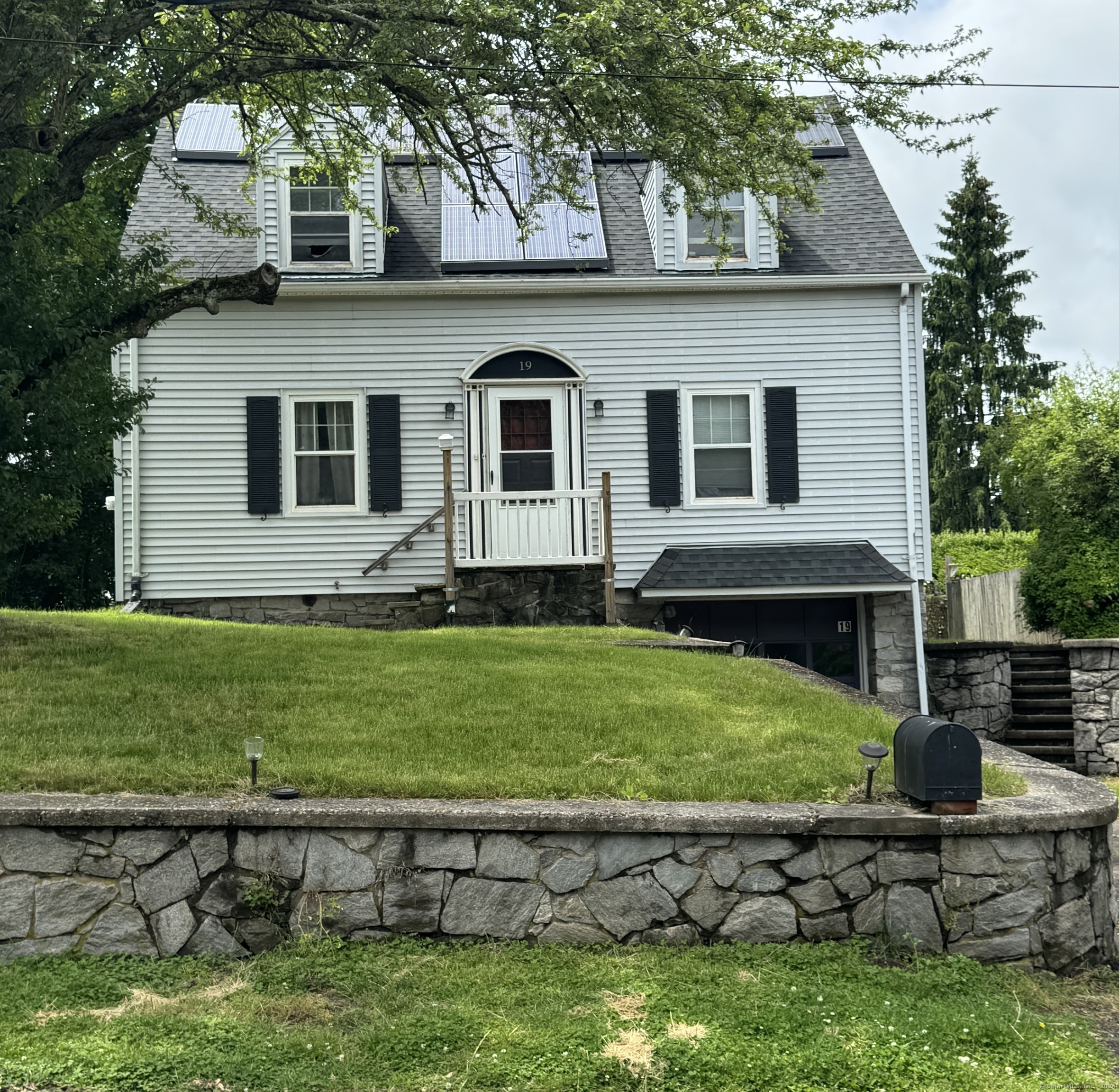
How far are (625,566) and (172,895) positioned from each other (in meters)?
8.90

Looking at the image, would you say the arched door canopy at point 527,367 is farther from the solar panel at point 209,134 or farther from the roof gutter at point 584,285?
the solar panel at point 209,134

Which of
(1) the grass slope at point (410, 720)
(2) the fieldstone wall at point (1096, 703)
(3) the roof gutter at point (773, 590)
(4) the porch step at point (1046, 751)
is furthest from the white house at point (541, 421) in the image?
(1) the grass slope at point (410, 720)

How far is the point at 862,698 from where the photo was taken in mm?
9289

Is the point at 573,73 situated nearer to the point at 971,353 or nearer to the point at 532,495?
the point at 532,495

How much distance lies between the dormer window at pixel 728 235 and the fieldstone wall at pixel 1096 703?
5.96 m

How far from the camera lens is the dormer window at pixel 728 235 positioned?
14.1 meters

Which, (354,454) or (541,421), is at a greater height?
(541,421)

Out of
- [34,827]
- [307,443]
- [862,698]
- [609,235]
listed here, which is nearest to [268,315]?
[307,443]

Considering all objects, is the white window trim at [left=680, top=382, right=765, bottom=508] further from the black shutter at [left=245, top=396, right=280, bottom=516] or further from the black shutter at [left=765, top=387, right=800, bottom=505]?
the black shutter at [left=245, top=396, right=280, bottom=516]

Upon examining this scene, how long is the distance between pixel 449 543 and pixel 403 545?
1.20 metres

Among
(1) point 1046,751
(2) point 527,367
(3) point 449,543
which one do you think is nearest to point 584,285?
(2) point 527,367

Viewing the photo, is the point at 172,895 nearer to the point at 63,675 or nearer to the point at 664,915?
the point at 664,915

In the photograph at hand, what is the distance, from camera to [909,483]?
45.3 ft

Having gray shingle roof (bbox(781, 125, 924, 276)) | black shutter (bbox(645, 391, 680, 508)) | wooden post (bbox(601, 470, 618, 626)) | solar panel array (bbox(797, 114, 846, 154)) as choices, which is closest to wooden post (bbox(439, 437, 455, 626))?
wooden post (bbox(601, 470, 618, 626))
